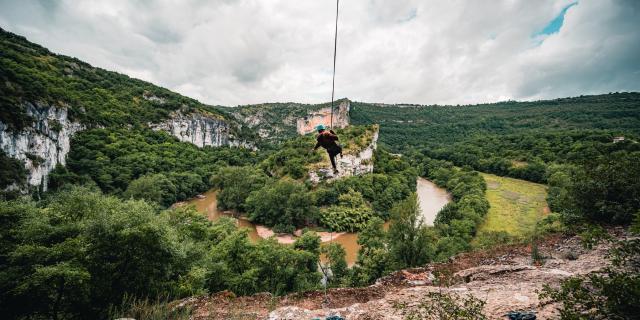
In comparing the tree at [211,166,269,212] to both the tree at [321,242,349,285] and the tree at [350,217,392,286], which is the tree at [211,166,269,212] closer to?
the tree at [321,242,349,285]

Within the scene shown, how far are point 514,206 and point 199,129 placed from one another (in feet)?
261

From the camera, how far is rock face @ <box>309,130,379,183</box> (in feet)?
145

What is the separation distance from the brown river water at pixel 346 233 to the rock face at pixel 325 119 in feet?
155

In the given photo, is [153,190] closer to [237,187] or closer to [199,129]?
[237,187]

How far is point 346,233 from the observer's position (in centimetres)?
3506

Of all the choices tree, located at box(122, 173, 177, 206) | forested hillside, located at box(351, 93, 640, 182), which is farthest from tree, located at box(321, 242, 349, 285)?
tree, located at box(122, 173, 177, 206)

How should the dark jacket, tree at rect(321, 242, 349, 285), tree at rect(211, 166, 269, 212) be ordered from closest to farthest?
1. the dark jacket
2. tree at rect(321, 242, 349, 285)
3. tree at rect(211, 166, 269, 212)

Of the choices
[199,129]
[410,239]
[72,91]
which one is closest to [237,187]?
[410,239]

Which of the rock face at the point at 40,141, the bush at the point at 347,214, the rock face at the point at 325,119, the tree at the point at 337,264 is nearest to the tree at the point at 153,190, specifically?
the rock face at the point at 40,141

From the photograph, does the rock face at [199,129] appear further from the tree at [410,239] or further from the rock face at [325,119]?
the tree at [410,239]

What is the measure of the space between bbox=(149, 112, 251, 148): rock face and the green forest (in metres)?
2.90

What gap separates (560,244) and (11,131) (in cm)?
4969

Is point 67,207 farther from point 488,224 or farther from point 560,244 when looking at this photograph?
point 488,224

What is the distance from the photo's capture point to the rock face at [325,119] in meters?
107
